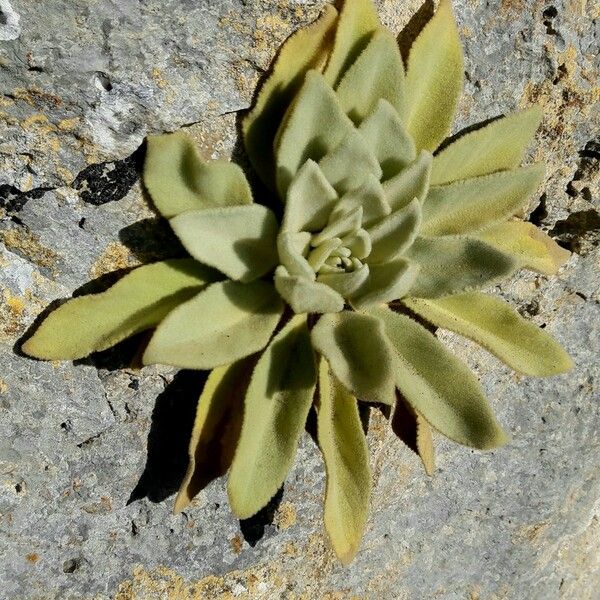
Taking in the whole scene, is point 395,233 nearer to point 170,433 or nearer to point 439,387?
point 439,387

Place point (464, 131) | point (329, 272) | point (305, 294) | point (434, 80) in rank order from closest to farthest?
point (305, 294) → point (329, 272) → point (434, 80) → point (464, 131)

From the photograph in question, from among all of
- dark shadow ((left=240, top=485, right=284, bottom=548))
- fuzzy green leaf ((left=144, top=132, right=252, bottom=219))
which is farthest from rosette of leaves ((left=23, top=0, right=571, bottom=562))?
dark shadow ((left=240, top=485, right=284, bottom=548))

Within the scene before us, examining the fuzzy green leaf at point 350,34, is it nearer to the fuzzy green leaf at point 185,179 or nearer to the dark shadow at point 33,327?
the fuzzy green leaf at point 185,179

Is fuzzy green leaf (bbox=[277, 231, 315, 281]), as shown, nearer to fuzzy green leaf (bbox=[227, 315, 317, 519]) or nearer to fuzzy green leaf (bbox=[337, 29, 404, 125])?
fuzzy green leaf (bbox=[227, 315, 317, 519])

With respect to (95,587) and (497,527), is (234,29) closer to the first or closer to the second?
(95,587)

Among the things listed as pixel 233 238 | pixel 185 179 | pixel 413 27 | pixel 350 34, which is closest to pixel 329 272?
pixel 233 238
